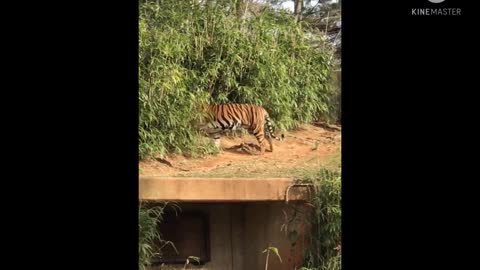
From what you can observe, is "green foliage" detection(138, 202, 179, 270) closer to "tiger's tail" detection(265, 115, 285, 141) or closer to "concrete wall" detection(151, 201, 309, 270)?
"concrete wall" detection(151, 201, 309, 270)

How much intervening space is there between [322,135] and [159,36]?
96 cm

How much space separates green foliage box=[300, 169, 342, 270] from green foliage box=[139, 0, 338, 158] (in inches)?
12.9

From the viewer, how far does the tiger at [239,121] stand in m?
3.13

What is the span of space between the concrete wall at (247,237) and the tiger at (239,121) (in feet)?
1.08

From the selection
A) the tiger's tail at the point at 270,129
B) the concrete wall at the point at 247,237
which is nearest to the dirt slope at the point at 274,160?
the tiger's tail at the point at 270,129

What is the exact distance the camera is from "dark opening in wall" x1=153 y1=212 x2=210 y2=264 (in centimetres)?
295

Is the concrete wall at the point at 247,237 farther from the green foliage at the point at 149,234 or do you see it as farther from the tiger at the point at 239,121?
the tiger at the point at 239,121

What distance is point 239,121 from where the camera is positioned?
10.4 feet

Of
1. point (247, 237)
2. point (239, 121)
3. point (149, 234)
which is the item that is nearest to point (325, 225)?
point (247, 237)

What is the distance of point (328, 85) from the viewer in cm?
310

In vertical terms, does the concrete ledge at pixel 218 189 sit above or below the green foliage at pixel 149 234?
above

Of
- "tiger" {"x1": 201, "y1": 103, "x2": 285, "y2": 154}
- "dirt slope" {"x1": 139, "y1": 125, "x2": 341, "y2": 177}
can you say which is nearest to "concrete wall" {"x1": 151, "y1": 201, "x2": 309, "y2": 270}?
"dirt slope" {"x1": 139, "y1": 125, "x2": 341, "y2": 177}
